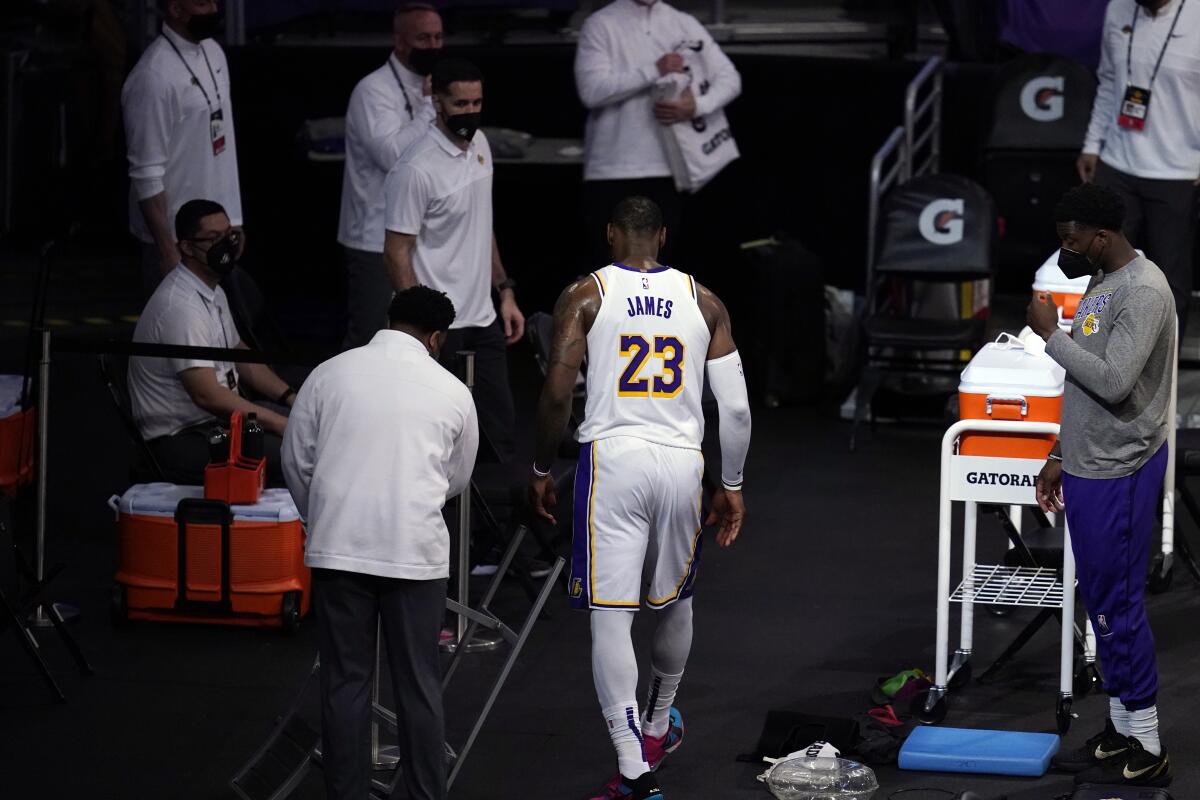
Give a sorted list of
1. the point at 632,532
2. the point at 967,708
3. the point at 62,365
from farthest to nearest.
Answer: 1. the point at 62,365
2. the point at 967,708
3. the point at 632,532

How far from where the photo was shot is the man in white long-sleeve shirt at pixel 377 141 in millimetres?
7449

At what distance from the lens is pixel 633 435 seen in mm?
4781

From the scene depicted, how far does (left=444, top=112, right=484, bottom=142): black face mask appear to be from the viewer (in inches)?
258

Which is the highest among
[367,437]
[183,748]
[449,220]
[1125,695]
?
[449,220]

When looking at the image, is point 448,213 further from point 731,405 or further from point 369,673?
point 369,673

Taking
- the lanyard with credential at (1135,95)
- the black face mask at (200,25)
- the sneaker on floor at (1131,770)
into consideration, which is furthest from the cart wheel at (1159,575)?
the black face mask at (200,25)

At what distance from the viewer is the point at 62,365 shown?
11.0 metres

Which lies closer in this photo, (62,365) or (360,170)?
(360,170)

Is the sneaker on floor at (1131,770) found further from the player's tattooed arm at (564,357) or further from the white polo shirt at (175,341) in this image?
the white polo shirt at (175,341)

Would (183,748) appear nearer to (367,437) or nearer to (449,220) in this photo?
(367,437)

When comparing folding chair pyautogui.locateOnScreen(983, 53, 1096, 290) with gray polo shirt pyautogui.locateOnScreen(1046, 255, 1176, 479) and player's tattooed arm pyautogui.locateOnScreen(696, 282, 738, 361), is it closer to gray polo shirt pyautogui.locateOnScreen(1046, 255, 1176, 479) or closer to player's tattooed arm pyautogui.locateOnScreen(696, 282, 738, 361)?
gray polo shirt pyautogui.locateOnScreen(1046, 255, 1176, 479)

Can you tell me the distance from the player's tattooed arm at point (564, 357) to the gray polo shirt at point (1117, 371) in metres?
1.23

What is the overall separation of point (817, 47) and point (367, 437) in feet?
27.8

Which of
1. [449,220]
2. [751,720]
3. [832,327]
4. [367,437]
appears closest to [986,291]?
[832,327]
